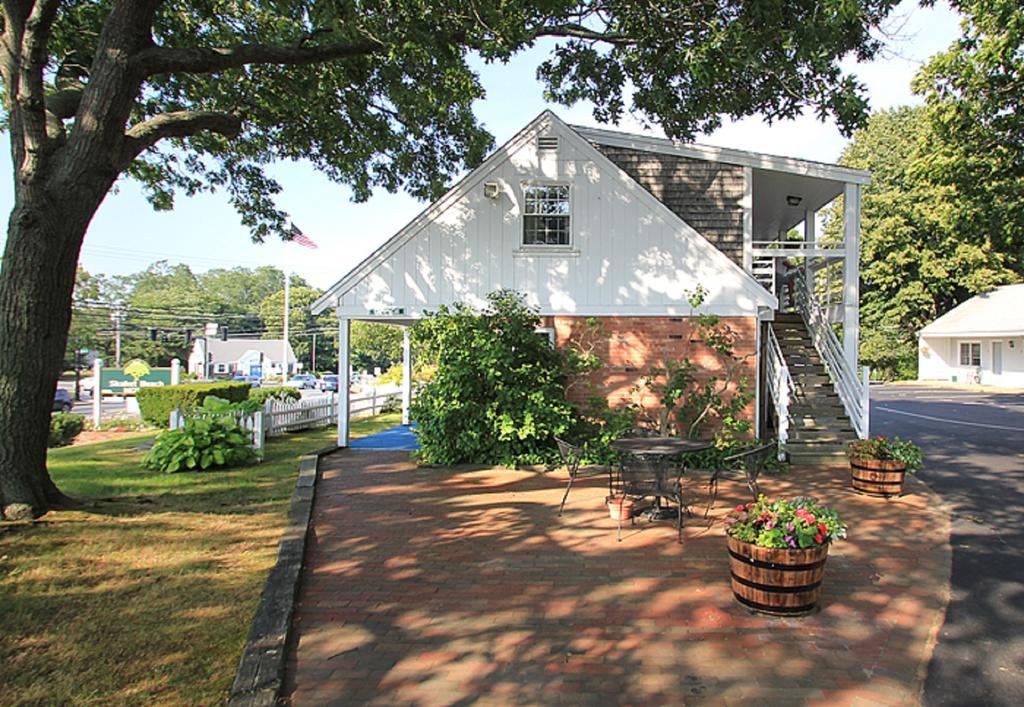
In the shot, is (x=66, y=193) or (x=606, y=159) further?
(x=606, y=159)

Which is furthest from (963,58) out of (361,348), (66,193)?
(361,348)

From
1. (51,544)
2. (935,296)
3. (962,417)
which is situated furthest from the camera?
(935,296)

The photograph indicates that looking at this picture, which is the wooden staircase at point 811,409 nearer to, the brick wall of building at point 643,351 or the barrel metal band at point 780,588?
the brick wall of building at point 643,351

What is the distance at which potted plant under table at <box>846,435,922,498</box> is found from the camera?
792 centimetres

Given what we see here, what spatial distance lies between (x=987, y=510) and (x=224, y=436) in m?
11.5

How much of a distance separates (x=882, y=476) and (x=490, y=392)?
19.4 feet

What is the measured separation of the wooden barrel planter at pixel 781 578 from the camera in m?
4.25

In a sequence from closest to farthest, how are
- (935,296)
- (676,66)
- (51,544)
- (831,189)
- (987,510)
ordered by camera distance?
(51,544) < (987,510) < (676,66) < (831,189) < (935,296)

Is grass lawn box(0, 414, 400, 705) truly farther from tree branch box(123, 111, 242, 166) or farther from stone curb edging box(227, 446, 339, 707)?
tree branch box(123, 111, 242, 166)

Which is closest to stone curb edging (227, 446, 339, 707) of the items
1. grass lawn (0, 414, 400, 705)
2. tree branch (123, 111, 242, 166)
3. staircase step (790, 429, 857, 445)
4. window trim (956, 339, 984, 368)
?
grass lawn (0, 414, 400, 705)

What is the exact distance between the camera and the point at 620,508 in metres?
6.52

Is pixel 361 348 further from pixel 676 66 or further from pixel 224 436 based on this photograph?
pixel 676 66

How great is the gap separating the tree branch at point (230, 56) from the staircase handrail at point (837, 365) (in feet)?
30.2

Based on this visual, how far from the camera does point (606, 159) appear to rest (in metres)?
11.0
